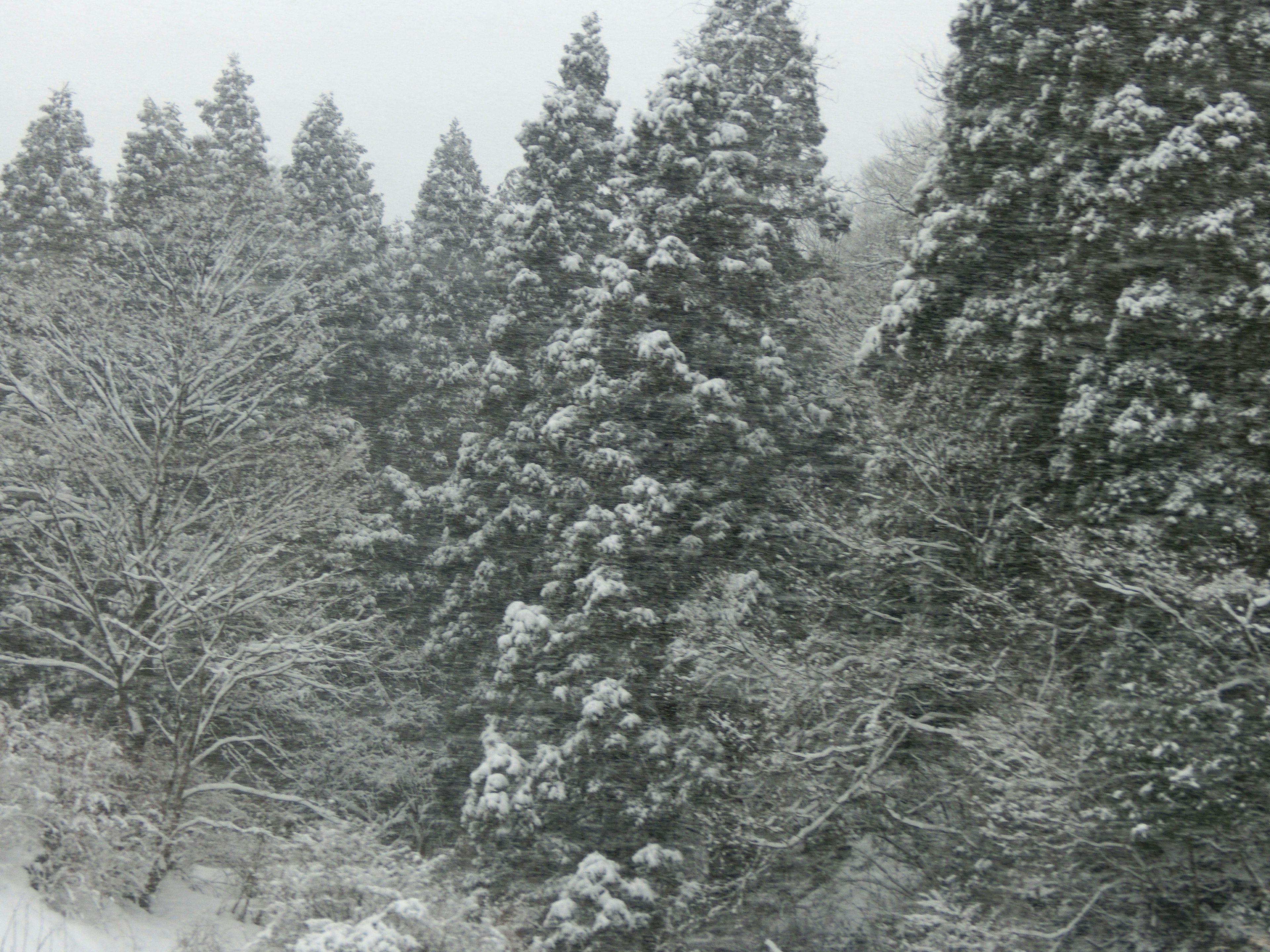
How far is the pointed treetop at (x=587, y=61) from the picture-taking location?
21609 millimetres

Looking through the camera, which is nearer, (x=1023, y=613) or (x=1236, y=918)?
(x=1236, y=918)

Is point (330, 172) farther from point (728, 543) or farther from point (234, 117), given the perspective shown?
Answer: point (728, 543)

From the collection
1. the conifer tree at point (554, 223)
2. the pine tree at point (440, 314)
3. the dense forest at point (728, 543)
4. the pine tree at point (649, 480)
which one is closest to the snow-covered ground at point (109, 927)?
the dense forest at point (728, 543)

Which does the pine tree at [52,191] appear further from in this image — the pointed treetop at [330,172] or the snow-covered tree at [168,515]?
the snow-covered tree at [168,515]

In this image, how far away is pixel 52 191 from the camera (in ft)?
91.7

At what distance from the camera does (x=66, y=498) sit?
1436 cm

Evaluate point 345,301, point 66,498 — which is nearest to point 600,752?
point 66,498

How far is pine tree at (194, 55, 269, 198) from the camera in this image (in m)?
26.0

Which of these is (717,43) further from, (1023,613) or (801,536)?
(1023,613)

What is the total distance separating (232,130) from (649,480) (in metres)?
19.6

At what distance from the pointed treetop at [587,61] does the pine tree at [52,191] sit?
1269cm

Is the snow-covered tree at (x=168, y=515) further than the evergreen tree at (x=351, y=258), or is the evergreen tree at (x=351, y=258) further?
the evergreen tree at (x=351, y=258)

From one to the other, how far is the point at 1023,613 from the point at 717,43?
12808mm

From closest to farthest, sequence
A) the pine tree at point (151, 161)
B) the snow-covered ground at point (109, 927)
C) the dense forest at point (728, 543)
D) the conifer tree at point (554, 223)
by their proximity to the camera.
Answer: the snow-covered ground at point (109, 927)
the dense forest at point (728, 543)
the conifer tree at point (554, 223)
the pine tree at point (151, 161)
